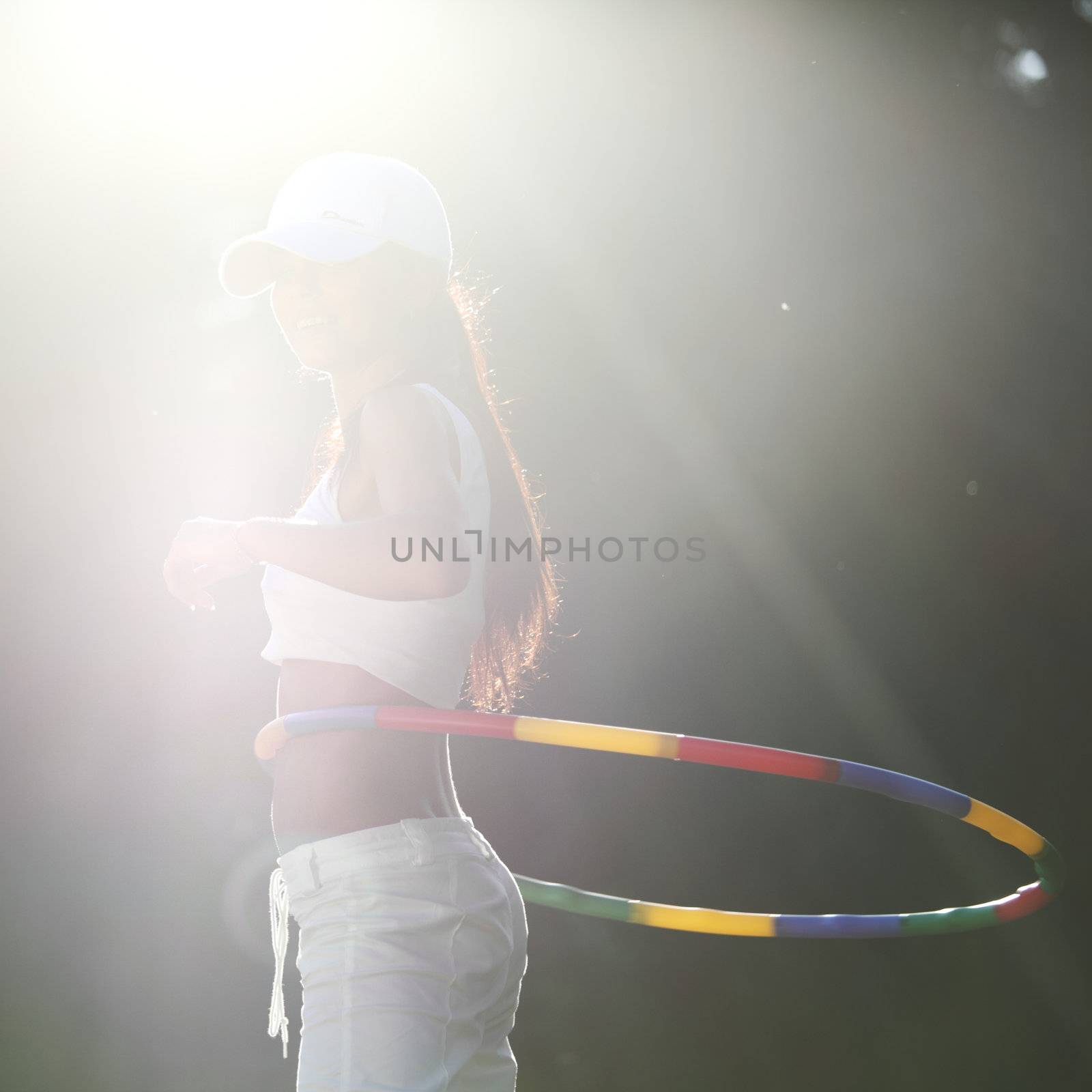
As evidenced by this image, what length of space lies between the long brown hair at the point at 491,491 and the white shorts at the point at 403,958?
0.41 meters

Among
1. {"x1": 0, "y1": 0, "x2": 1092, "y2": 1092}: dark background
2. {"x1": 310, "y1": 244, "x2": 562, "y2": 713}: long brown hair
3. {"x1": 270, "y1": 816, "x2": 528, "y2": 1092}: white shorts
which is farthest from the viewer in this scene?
{"x1": 0, "y1": 0, "x2": 1092, "y2": 1092}: dark background

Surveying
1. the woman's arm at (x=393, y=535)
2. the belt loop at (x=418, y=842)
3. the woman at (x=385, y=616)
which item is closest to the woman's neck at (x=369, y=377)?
the woman at (x=385, y=616)

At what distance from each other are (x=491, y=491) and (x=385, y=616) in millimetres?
280

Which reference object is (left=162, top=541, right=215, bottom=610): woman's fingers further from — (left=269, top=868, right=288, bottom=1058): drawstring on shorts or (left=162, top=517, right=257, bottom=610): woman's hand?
(left=269, top=868, right=288, bottom=1058): drawstring on shorts

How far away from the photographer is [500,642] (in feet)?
5.59

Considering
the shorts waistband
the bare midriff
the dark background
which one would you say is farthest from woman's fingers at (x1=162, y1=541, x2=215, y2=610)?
the dark background

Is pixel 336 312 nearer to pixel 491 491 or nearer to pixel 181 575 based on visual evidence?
pixel 491 491

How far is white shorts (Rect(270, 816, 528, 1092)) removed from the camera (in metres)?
1.20

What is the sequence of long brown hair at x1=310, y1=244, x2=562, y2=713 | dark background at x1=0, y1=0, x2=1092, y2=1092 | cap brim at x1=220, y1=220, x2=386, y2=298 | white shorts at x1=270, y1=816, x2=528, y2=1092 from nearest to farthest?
white shorts at x1=270, y1=816, x2=528, y2=1092, cap brim at x1=220, y1=220, x2=386, y2=298, long brown hair at x1=310, y1=244, x2=562, y2=713, dark background at x1=0, y1=0, x2=1092, y2=1092

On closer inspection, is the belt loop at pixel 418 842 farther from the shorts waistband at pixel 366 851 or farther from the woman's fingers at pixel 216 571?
the woman's fingers at pixel 216 571

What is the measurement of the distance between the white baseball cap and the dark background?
1.59 m

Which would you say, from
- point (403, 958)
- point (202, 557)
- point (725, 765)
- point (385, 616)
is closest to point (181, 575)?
point (202, 557)

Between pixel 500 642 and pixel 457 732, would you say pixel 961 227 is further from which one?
pixel 457 732

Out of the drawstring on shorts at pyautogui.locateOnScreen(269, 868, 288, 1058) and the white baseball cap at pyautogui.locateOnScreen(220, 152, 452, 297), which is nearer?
the drawstring on shorts at pyautogui.locateOnScreen(269, 868, 288, 1058)
